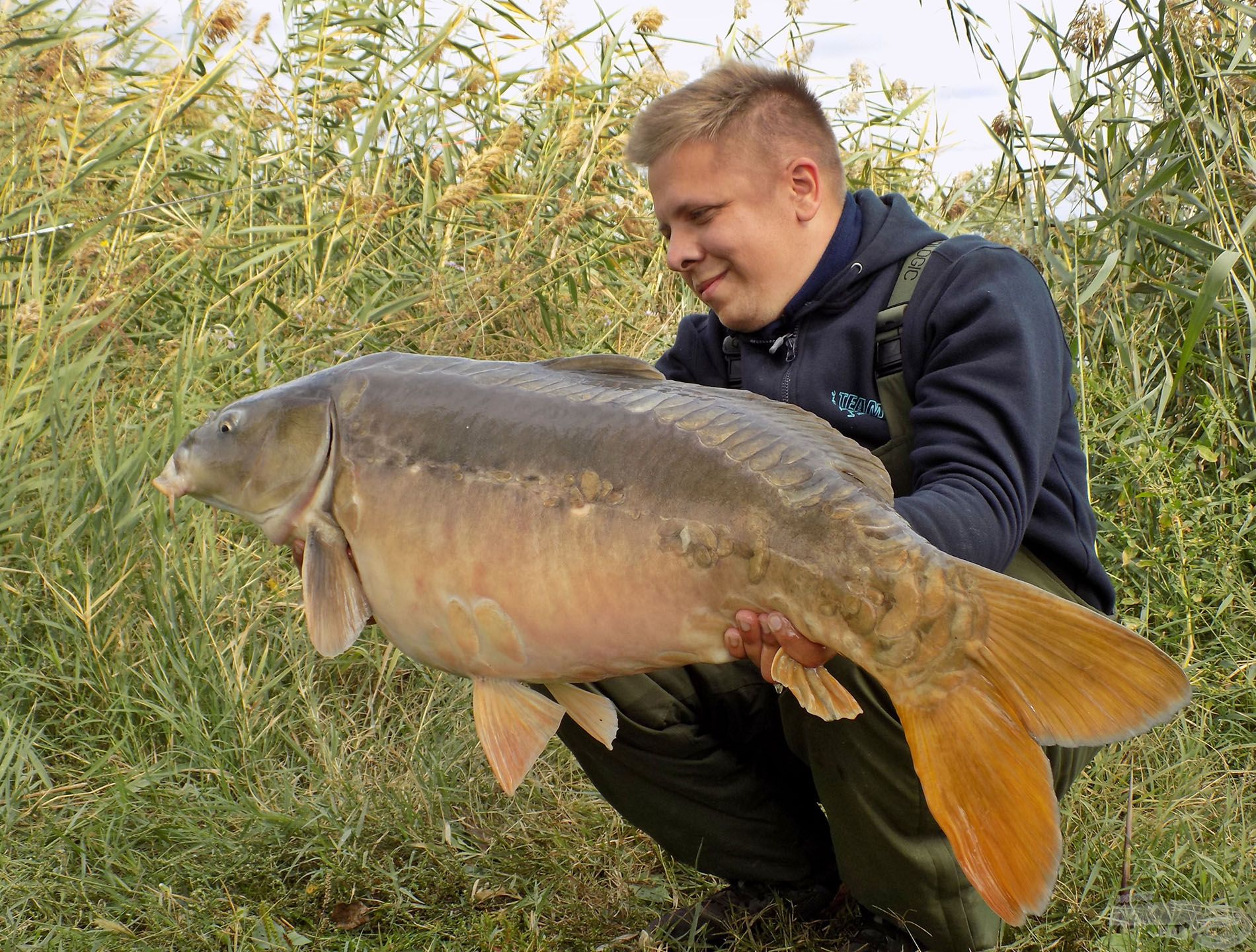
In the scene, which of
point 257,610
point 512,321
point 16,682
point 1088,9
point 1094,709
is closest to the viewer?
point 1094,709

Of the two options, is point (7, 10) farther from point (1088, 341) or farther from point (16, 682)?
point (1088, 341)

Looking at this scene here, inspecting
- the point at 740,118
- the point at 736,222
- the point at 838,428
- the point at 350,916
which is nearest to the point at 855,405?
the point at 838,428

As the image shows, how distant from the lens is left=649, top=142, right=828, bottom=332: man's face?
7.22 feet

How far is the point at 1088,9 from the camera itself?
3230mm

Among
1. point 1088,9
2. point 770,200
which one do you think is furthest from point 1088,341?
point 770,200

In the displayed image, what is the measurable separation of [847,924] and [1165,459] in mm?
1381

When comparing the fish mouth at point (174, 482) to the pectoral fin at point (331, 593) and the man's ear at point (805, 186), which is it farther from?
the man's ear at point (805, 186)

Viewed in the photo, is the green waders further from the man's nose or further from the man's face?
the man's nose

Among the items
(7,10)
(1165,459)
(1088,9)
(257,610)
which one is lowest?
(257,610)

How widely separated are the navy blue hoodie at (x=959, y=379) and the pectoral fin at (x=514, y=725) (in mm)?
570

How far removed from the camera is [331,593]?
5.69 ft

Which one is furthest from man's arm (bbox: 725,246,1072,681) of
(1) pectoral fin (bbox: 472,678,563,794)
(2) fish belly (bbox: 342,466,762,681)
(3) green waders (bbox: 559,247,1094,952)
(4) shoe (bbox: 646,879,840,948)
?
(4) shoe (bbox: 646,879,840,948)

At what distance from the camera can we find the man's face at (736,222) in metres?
2.20

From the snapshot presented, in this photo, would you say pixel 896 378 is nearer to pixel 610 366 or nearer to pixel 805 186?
pixel 805 186
